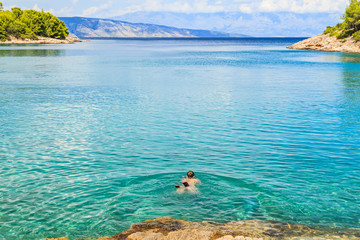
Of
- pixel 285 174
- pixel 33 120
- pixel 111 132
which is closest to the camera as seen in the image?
pixel 285 174

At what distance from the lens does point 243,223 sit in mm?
15531

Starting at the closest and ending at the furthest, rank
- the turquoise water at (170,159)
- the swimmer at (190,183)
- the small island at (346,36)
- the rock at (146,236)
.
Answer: the rock at (146,236) < the turquoise water at (170,159) < the swimmer at (190,183) < the small island at (346,36)

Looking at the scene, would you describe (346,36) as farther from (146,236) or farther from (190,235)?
(146,236)

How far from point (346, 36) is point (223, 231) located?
15767cm

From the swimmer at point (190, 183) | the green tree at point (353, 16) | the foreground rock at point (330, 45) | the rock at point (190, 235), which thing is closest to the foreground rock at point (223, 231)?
the rock at point (190, 235)

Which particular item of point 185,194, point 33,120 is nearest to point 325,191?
point 185,194

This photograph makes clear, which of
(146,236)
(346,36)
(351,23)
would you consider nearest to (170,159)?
(146,236)

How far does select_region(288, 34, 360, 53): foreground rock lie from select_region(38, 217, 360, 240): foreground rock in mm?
136189

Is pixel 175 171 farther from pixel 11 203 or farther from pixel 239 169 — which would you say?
pixel 11 203

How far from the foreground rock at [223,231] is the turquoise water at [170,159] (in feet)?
2.60

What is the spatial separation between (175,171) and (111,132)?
34.1 ft

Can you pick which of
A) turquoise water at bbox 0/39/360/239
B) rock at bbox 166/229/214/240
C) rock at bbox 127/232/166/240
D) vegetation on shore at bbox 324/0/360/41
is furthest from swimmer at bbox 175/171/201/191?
vegetation on shore at bbox 324/0/360/41

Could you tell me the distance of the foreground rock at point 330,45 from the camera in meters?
143

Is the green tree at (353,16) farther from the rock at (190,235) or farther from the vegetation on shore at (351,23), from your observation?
the rock at (190,235)
